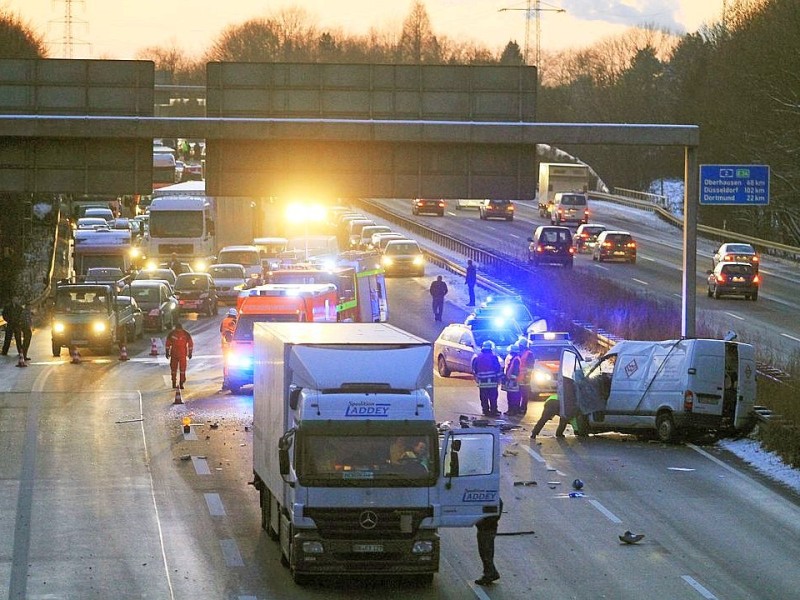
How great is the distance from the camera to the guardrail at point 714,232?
239 feet

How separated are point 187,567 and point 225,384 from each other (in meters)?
17.0

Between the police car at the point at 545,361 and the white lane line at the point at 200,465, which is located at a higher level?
the police car at the point at 545,361

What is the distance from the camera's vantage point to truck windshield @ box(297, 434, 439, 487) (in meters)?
15.5

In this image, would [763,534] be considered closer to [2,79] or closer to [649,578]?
[649,578]

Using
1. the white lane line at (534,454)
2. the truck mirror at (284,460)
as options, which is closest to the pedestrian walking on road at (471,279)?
the white lane line at (534,454)

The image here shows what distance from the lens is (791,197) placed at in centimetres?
7956

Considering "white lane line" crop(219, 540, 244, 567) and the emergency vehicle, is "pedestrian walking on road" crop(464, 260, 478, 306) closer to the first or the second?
the emergency vehicle

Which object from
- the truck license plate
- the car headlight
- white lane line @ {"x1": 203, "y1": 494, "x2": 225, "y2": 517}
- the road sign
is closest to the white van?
the car headlight

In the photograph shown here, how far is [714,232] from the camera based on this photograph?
262 ft

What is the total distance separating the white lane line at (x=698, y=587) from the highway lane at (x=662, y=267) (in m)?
24.9

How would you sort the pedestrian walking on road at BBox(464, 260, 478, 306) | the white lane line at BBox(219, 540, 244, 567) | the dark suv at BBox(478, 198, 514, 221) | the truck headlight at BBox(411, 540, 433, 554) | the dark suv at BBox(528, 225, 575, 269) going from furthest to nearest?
the dark suv at BBox(478, 198, 514, 221)
the dark suv at BBox(528, 225, 575, 269)
the pedestrian walking on road at BBox(464, 260, 478, 306)
the white lane line at BBox(219, 540, 244, 567)
the truck headlight at BBox(411, 540, 433, 554)

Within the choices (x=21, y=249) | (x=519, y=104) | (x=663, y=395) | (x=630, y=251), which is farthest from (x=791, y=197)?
(x=663, y=395)

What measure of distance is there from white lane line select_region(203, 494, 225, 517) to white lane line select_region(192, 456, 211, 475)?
198 centimetres

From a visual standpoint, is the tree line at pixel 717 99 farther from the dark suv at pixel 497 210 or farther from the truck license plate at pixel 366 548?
the truck license plate at pixel 366 548
